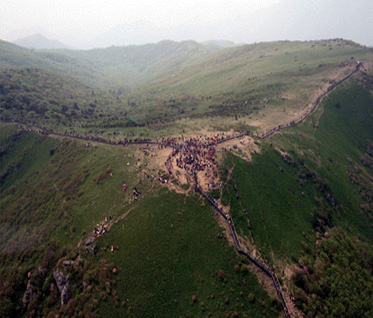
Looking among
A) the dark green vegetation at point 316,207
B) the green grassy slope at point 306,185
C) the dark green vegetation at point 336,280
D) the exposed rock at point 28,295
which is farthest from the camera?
the green grassy slope at point 306,185

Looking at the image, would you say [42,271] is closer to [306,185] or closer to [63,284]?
[63,284]

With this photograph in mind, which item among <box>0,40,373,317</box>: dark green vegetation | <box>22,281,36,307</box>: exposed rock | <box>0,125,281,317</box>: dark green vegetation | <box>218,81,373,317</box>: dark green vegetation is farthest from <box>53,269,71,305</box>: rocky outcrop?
<box>218,81,373,317</box>: dark green vegetation

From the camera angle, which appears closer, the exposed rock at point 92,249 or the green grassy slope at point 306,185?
the exposed rock at point 92,249

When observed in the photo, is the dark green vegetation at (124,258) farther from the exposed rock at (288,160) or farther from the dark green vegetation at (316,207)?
the exposed rock at (288,160)

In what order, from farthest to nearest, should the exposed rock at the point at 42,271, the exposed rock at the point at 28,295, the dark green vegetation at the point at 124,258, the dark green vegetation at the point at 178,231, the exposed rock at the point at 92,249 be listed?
the exposed rock at the point at 42,271 < the exposed rock at the point at 92,249 < the exposed rock at the point at 28,295 < the dark green vegetation at the point at 178,231 < the dark green vegetation at the point at 124,258

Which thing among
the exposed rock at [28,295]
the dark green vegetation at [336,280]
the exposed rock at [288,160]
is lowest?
the exposed rock at [28,295]

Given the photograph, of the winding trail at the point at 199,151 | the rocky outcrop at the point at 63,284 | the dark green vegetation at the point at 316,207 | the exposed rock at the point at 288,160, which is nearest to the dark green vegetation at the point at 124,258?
the rocky outcrop at the point at 63,284

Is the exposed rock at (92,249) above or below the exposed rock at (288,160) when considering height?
below
